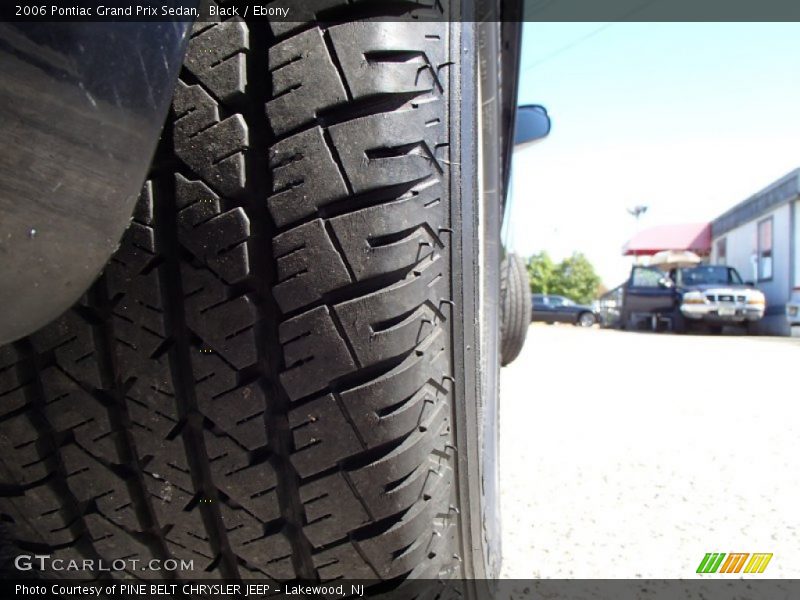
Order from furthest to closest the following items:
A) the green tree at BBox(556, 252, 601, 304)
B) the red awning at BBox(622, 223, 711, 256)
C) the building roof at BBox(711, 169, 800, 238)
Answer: the green tree at BBox(556, 252, 601, 304), the red awning at BBox(622, 223, 711, 256), the building roof at BBox(711, 169, 800, 238)

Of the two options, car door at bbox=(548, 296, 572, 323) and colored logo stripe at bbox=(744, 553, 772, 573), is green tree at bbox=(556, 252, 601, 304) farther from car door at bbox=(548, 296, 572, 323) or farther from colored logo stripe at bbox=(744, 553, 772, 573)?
colored logo stripe at bbox=(744, 553, 772, 573)

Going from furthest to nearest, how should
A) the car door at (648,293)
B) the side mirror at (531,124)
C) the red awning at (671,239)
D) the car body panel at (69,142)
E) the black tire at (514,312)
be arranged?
the red awning at (671,239) → the car door at (648,293) → the black tire at (514,312) → the side mirror at (531,124) → the car body panel at (69,142)

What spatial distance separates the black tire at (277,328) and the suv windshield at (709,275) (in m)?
15.9

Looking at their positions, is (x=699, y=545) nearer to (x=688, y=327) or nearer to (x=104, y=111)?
(x=104, y=111)

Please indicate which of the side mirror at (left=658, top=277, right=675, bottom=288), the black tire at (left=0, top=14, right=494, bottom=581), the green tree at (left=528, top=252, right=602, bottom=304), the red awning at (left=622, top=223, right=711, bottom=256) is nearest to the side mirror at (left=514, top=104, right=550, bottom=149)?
the black tire at (left=0, top=14, right=494, bottom=581)

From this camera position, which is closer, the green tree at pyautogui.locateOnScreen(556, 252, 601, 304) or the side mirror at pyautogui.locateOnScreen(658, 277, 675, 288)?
the side mirror at pyautogui.locateOnScreen(658, 277, 675, 288)

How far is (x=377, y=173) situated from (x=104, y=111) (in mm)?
317

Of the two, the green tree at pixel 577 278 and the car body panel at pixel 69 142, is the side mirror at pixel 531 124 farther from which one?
the green tree at pixel 577 278

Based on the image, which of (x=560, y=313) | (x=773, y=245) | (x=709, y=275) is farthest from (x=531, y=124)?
(x=560, y=313)

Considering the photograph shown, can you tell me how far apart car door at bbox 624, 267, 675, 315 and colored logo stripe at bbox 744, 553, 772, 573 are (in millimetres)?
14564

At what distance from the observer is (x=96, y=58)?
604mm

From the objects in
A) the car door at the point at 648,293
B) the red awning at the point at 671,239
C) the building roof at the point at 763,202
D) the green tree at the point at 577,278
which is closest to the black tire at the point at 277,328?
the building roof at the point at 763,202

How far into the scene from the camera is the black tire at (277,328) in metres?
0.78
